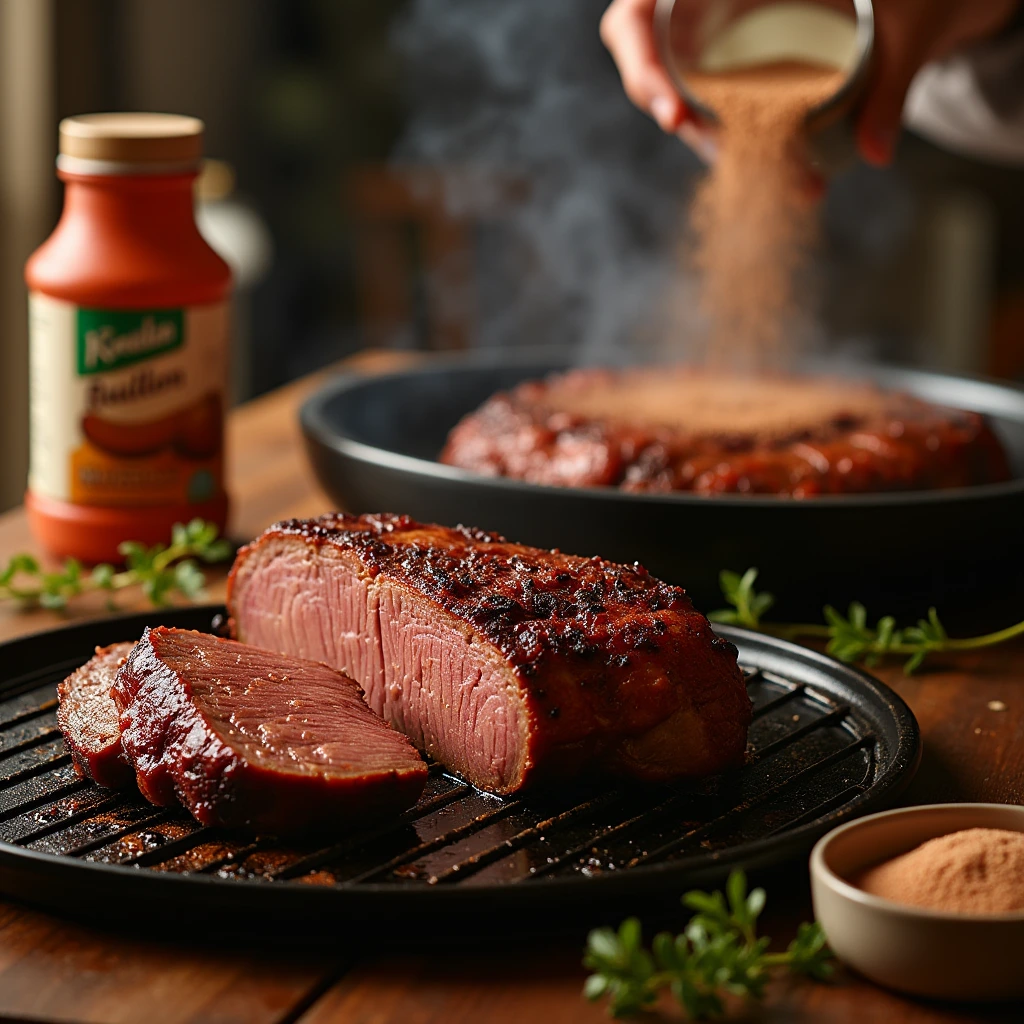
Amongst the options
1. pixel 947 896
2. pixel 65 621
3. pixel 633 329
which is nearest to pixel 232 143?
pixel 633 329

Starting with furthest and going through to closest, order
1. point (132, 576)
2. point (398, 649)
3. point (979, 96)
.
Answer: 1. point (979, 96)
2. point (132, 576)
3. point (398, 649)

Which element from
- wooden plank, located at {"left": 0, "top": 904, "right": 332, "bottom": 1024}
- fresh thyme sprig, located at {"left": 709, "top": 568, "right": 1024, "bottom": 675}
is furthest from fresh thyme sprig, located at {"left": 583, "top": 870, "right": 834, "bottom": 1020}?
fresh thyme sprig, located at {"left": 709, "top": 568, "right": 1024, "bottom": 675}

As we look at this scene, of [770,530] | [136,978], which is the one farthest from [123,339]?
[136,978]

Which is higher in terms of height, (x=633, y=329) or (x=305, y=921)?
(x=305, y=921)

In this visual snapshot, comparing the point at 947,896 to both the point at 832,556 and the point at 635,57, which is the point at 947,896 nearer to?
the point at 832,556

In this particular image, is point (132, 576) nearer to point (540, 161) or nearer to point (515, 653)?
point (515, 653)

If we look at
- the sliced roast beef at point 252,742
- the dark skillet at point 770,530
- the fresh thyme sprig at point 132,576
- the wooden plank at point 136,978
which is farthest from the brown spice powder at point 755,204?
the wooden plank at point 136,978
